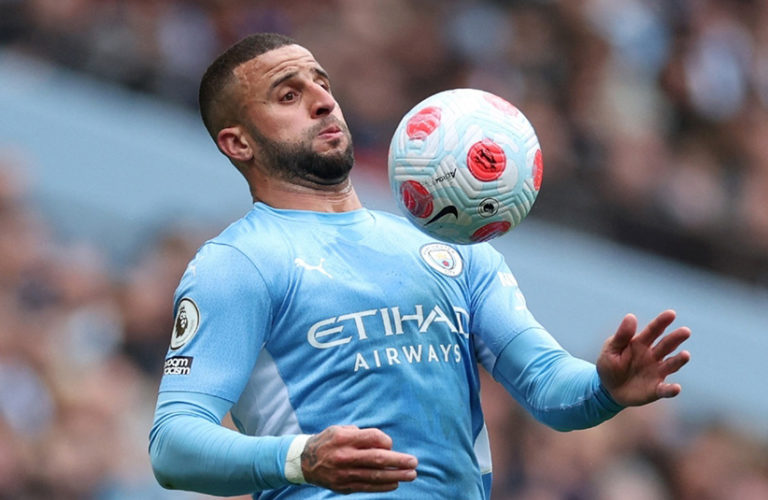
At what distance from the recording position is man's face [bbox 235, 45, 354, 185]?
15.5 ft

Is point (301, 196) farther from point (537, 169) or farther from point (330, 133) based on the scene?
point (537, 169)

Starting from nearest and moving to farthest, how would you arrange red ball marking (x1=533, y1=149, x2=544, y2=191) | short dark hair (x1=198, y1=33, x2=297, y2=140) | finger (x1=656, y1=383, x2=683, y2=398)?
1. finger (x1=656, y1=383, x2=683, y2=398)
2. red ball marking (x1=533, y1=149, x2=544, y2=191)
3. short dark hair (x1=198, y1=33, x2=297, y2=140)

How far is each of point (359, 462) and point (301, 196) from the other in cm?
125

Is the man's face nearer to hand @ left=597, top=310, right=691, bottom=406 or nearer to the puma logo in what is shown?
the puma logo

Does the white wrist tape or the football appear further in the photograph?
the football

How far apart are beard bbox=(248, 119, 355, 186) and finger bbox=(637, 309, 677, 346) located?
1158 mm

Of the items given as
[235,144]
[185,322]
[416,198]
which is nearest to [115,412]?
[235,144]

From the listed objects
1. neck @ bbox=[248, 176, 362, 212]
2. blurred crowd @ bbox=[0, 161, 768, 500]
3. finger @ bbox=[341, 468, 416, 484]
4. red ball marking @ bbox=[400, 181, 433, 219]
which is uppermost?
blurred crowd @ bbox=[0, 161, 768, 500]

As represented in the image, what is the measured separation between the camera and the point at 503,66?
12.2 metres

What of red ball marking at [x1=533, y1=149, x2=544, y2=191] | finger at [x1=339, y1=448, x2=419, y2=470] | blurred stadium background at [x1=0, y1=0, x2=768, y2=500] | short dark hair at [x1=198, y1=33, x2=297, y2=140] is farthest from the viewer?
blurred stadium background at [x1=0, y1=0, x2=768, y2=500]

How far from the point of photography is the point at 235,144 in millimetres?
4824

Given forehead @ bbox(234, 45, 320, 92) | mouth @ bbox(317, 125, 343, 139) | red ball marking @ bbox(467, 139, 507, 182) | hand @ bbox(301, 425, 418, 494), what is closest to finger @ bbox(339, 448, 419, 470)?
hand @ bbox(301, 425, 418, 494)

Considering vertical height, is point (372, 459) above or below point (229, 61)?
below

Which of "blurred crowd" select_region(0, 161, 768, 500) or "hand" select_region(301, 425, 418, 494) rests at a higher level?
"blurred crowd" select_region(0, 161, 768, 500)
